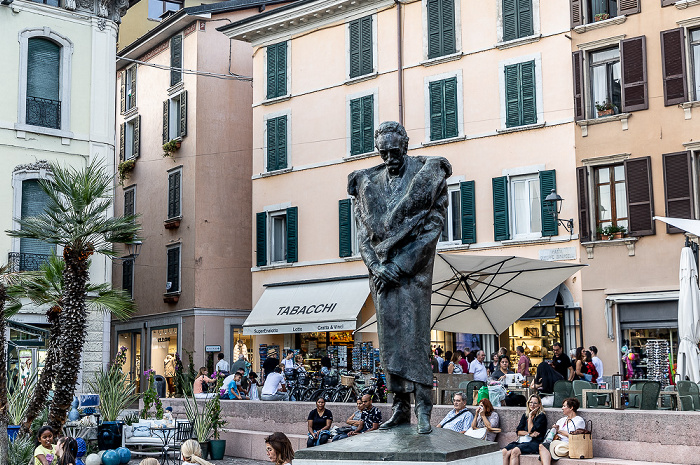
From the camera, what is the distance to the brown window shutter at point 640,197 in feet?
77.8

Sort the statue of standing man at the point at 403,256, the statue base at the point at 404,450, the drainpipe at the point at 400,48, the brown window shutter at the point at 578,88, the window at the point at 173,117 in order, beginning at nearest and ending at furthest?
the statue base at the point at 404,450 < the statue of standing man at the point at 403,256 < the brown window shutter at the point at 578,88 < the drainpipe at the point at 400,48 < the window at the point at 173,117

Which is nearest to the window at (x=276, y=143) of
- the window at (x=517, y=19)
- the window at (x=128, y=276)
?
the window at (x=128, y=276)

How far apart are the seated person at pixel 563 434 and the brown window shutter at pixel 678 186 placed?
39.4 ft

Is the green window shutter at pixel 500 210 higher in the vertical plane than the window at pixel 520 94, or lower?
lower

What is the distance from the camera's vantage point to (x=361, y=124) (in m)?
29.6

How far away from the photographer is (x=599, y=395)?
1461cm

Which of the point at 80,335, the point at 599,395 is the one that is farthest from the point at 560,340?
the point at 80,335

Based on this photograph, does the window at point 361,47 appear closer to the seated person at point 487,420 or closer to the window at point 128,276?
the window at point 128,276

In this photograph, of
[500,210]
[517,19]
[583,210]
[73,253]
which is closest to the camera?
[73,253]

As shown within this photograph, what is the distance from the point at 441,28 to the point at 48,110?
10.9m

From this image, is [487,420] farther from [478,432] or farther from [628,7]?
[628,7]

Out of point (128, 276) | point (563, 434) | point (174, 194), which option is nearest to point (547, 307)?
point (563, 434)

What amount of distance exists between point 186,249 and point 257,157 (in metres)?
4.06

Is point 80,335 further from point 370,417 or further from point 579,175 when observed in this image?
point 579,175
